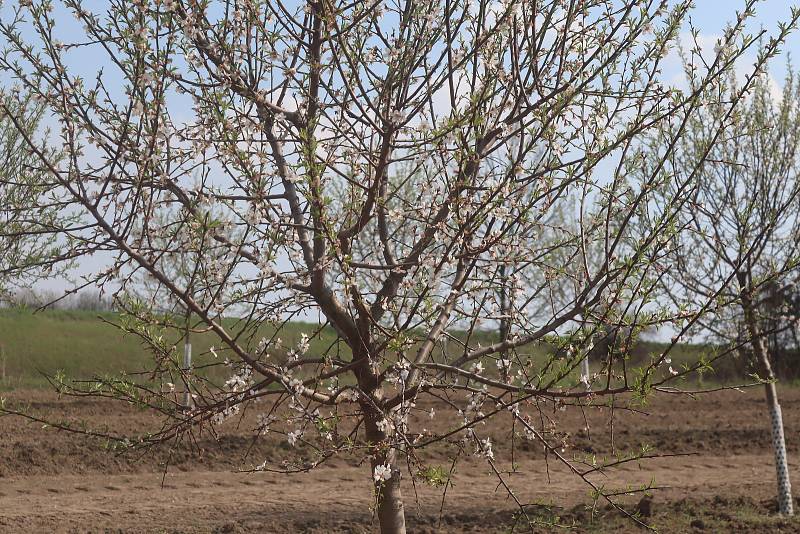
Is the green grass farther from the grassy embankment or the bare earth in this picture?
the bare earth

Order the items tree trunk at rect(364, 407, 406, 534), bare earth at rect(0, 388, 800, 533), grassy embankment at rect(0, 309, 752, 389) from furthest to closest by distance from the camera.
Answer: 1. grassy embankment at rect(0, 309, 752, 389)
2. bare earth at rect(0, 388, 800, 533)
3. tree trunk at rect(364, 407, 406, 534)

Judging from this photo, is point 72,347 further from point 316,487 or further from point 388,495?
point 388,495

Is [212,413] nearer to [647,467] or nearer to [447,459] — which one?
[447,459]

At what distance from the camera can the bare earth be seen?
7113 mm

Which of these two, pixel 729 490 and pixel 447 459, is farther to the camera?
pixel 447 459

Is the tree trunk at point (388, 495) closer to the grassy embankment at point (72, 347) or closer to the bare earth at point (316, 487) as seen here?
the bare earth at point (316, 487)

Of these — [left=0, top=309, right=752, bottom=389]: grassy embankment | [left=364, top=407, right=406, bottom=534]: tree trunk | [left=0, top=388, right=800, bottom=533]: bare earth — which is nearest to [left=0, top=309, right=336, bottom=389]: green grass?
[left=0, top=309, right=752, bottom=389]: grassy embankment

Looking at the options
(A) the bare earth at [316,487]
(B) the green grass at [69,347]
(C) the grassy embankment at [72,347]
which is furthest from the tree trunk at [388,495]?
(C) the grassy embankment at [72,347]

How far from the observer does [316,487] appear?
9055 millimetres

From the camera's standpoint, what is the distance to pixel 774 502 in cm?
791

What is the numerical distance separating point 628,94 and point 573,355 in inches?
57.6

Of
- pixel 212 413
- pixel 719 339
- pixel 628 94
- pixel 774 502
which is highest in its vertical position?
pixel 628 94

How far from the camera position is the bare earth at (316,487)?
7113 millimetres

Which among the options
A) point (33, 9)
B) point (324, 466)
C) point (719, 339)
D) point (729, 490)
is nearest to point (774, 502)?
point (729, 490)
